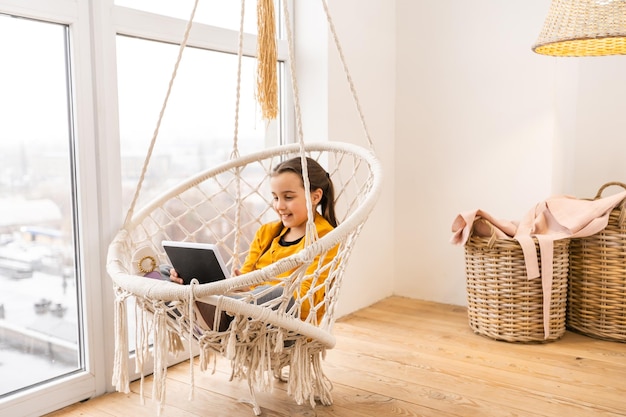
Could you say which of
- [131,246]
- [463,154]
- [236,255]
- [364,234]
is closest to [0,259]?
[131,246]

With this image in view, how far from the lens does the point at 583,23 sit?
74.6 inches

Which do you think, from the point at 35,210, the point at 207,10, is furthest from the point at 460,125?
the point at 35,210

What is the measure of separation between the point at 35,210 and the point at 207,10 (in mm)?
1018

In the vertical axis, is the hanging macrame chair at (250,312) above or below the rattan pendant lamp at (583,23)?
below

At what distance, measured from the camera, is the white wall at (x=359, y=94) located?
2654mm

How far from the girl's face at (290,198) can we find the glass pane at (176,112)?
48cm

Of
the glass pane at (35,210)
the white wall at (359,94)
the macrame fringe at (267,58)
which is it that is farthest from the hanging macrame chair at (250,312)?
the white wall at (359,94)

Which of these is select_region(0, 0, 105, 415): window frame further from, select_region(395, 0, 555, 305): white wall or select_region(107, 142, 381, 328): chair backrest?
select_region(395, 0, 555, 305): white wall

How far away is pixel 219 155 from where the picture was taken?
7.75ft

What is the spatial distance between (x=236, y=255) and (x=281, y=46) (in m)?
1.05

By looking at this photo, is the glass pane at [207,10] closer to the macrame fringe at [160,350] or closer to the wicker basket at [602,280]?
the macrame fringe at [160,350]

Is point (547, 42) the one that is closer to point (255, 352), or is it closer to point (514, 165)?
point (514, 165)

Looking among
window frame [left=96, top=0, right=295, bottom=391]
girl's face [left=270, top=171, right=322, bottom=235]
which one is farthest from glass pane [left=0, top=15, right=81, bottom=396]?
girl's face [left=270, top=171, right=322, bottom=235]

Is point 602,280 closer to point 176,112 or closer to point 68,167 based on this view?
point 176,112
